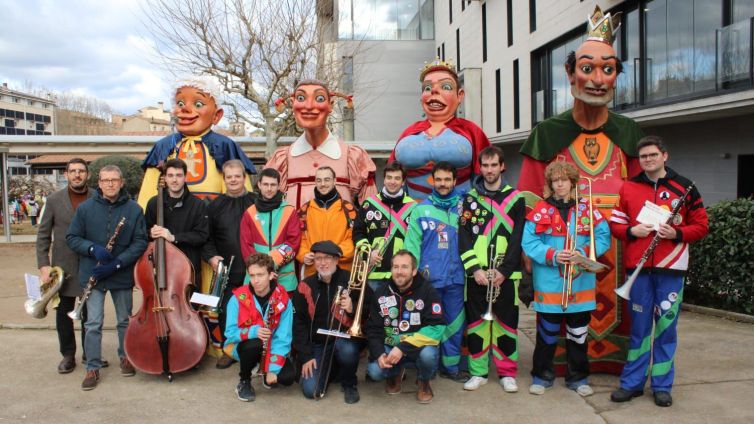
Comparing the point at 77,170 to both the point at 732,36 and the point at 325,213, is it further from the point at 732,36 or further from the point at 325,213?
the point at 732,36

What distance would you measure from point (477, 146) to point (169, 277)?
2.74 m

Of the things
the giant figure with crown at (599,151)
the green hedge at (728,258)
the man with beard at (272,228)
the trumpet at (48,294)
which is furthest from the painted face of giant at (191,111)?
the green hedge at (728,258)

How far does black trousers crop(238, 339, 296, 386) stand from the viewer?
12.8 feet

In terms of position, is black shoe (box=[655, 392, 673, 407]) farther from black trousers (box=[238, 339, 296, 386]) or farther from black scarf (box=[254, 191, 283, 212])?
black scarf (box=[254, 191, 283, 212])

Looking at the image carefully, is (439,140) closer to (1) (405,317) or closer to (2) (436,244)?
(2) (436,244)

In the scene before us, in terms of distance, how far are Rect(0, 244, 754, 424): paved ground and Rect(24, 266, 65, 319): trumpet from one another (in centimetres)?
56

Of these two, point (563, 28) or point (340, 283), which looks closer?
point (340, 283)

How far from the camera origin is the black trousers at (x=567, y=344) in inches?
156

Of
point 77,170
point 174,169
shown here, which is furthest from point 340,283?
point 77,170

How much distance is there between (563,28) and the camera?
43.6 feet

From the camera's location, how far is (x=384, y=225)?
173 inches

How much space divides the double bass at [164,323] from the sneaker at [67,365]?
0.71 metres

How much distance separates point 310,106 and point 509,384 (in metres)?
2.85

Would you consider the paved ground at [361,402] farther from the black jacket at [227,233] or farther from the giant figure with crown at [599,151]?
the black jacket at [227,233]
